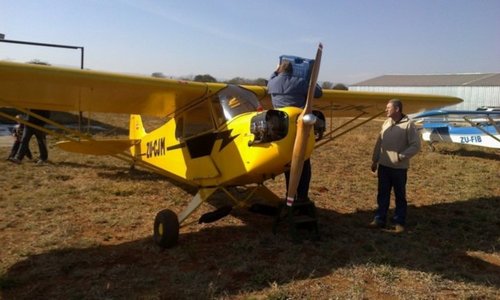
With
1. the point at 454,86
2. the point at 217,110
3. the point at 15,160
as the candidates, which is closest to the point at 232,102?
the point at 217,110

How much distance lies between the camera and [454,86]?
2090 inches

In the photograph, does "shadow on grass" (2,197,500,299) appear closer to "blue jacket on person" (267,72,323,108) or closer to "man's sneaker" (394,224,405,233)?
"man's sneaker" (394,224,405,233)

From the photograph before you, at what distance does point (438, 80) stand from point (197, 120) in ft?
201

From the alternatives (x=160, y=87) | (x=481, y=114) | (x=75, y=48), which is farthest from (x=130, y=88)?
(x=75, y=48)

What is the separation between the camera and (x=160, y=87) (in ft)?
17.0

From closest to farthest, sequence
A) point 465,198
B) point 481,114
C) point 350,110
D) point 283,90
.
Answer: point 283,90 → point 465,198 → point 350,110 → point 481,114

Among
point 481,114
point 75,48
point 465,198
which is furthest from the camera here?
point 75,48

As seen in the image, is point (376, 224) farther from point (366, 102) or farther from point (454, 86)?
point (454, 86)

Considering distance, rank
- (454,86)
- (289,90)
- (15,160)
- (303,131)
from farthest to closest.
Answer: (454,86), (15,160), (289,90), (303,131)

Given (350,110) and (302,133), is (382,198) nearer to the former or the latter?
(302,133)

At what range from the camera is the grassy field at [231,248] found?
371 centimetres

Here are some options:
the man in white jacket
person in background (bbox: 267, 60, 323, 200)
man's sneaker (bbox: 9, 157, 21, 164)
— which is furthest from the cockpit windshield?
man's sneaker (bbox: 9, 157, 21, 164)

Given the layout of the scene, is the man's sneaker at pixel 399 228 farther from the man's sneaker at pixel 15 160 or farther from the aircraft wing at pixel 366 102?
the man's sneaker at pixel 15 160

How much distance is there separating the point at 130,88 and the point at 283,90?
1.88 meters
